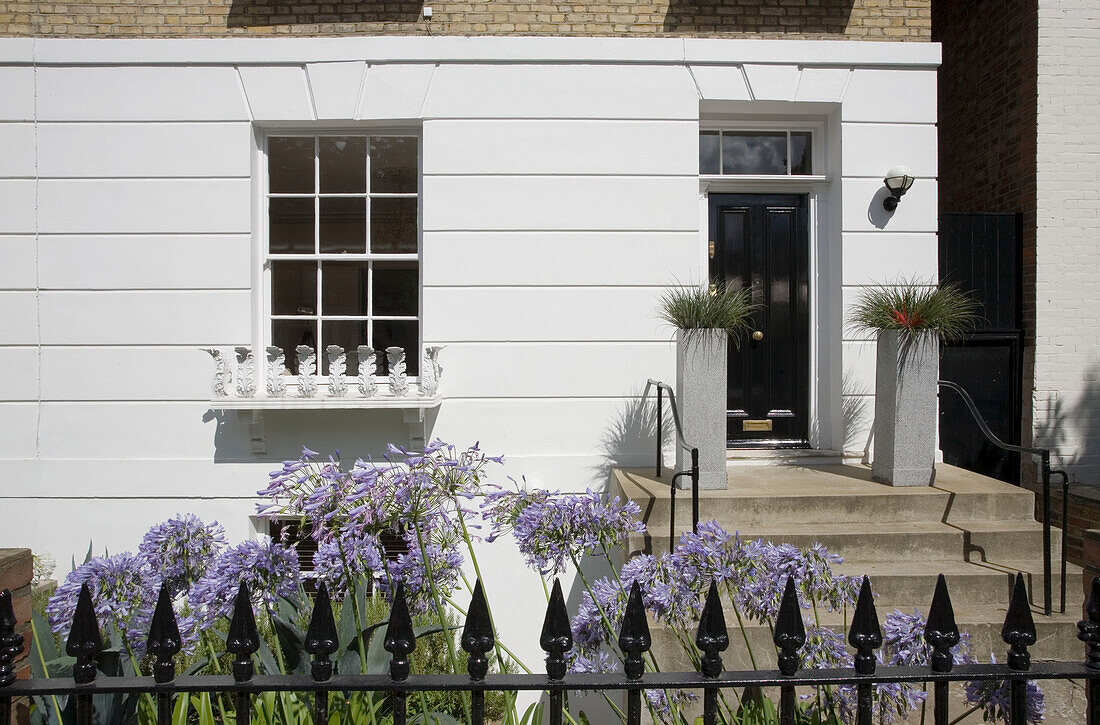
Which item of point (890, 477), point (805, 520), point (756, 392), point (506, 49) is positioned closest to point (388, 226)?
point (506, 49)

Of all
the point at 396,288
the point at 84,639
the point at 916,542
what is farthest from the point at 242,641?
the point at 396,288

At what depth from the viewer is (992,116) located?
6.83 metres

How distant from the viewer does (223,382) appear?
209 inches

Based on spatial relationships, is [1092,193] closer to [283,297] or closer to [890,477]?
[890,477]

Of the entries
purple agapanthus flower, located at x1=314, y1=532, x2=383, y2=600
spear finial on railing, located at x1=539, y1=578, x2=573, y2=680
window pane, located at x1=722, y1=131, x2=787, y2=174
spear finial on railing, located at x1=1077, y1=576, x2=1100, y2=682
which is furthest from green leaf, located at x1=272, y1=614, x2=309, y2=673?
window pane, located at x1=722, y1=131, x2=787, y2=174

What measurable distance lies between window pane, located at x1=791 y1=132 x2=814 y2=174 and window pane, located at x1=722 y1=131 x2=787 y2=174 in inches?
3.1

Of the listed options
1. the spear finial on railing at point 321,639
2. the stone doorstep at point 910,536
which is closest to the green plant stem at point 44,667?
the spear finial on railing at point 321,639

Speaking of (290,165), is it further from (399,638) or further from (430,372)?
(399,638)

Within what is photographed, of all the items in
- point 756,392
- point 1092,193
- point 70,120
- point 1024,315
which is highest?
point 70,120

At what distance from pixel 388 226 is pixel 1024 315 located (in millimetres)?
5914

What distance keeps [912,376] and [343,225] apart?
466cm

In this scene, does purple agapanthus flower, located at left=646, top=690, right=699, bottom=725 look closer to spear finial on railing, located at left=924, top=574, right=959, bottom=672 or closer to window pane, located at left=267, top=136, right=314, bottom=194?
spear finial on railing, located at left=924, top=574, right=959, bottom=672

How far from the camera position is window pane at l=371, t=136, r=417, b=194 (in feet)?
Answer: 18.9

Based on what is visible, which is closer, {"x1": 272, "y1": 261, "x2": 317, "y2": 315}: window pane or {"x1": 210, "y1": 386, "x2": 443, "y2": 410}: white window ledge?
{"x1": 210, "y1": 386, "x2": 443, "y2": 410}: white window ledge
